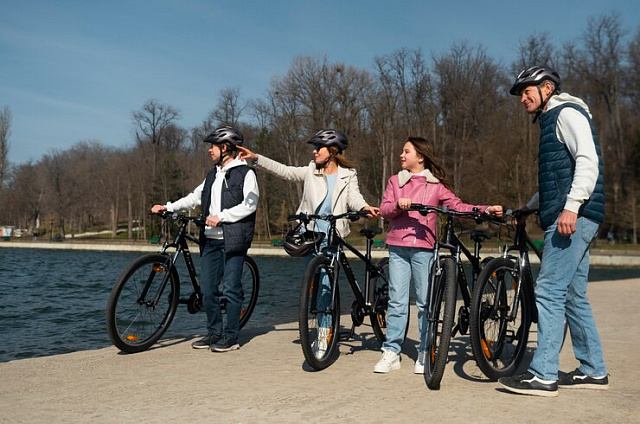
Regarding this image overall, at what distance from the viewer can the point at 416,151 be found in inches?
202

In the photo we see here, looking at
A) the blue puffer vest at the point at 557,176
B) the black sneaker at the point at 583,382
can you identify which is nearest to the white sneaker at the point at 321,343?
the black sneaker at the point at 583,382

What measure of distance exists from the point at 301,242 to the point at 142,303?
1566mm

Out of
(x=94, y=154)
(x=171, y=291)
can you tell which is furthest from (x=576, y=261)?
(x=94, y=154)

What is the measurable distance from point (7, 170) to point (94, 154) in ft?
56.0

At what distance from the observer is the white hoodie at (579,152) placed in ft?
13.1

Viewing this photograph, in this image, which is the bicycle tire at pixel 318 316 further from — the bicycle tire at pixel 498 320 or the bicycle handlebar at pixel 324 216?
the bicycle tire at pixel 498 320

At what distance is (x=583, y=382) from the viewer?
14.1ft

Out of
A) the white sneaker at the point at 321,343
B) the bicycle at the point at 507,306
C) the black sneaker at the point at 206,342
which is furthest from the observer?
the black sneaker at the point at 206,342

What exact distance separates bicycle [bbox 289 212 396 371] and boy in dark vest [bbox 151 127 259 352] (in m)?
0.75

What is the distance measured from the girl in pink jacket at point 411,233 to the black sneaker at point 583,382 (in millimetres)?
1028

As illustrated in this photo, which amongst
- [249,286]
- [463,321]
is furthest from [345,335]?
[249,286]

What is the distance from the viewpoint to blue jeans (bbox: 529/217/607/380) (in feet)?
13.5

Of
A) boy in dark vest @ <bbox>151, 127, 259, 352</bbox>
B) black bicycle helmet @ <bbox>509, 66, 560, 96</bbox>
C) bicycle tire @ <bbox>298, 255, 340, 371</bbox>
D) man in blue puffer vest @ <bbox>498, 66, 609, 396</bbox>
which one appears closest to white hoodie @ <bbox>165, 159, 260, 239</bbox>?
boy in dark vest @ <bbox>151, 127, 259, 352</bbox>

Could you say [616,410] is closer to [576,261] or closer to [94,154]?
[576,261]
